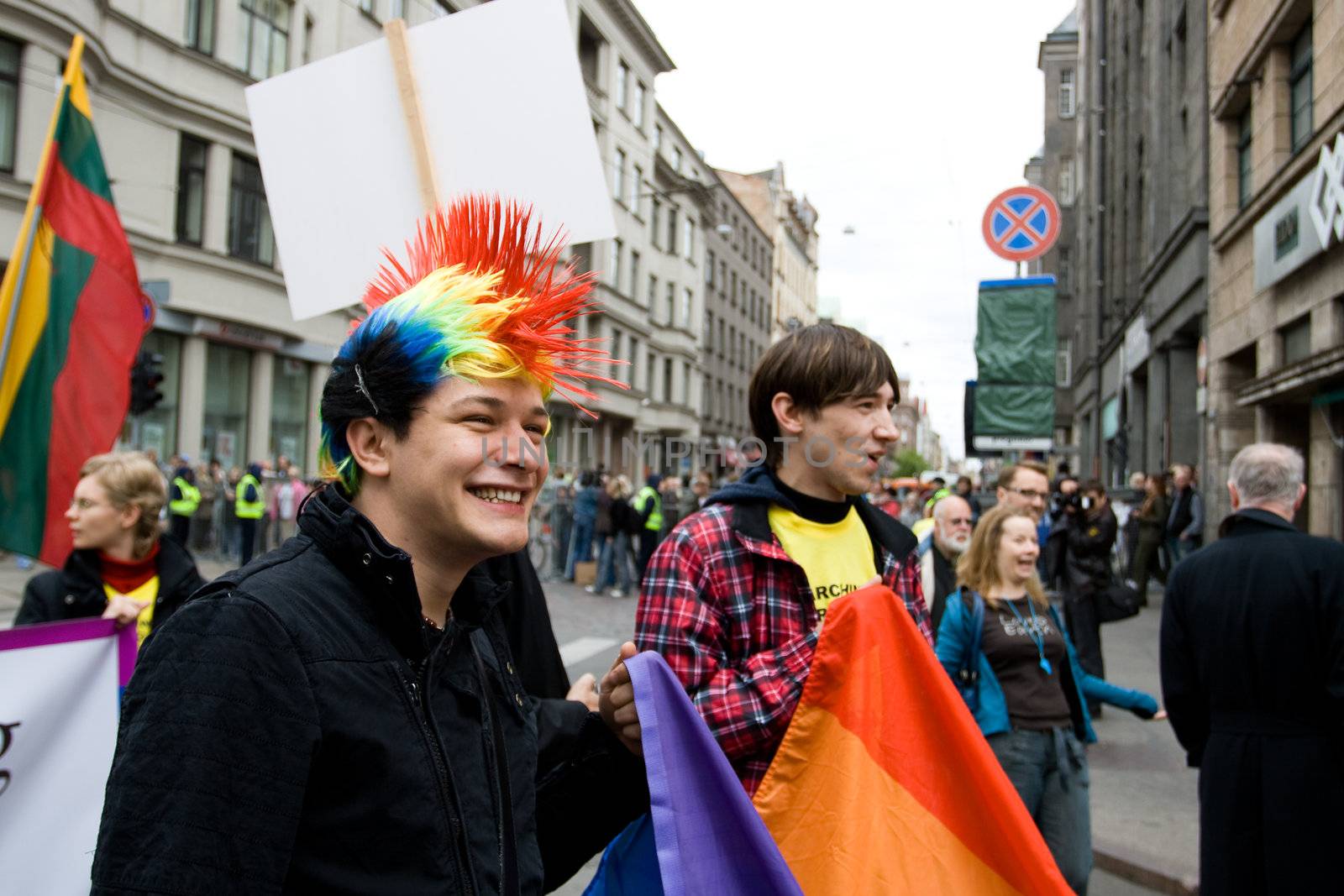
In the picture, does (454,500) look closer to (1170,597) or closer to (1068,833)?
(1068,833)

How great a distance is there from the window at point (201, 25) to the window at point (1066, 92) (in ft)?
126

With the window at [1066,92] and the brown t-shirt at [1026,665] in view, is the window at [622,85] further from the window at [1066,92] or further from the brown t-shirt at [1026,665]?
the brown t-shirt at [1026,665]

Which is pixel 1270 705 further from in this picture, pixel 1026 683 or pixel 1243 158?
pixel 1243 158

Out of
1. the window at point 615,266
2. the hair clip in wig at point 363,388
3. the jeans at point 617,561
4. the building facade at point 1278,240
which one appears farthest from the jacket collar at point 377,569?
the window at point 615,266

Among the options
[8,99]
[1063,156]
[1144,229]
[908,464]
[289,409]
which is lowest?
[289,409]

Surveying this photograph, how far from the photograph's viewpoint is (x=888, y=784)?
2.26m

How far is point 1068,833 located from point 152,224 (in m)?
20.6

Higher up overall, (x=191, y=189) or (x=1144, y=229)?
(x=1144, y=229)

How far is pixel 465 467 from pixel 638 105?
4103 cm

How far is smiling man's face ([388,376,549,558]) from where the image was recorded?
4.98ft

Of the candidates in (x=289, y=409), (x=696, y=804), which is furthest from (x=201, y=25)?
(x=696, y=804)

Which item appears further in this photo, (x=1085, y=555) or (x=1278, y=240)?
(x=1278, y=240)

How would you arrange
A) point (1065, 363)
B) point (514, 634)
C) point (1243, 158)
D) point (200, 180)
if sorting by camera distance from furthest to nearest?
point (1065, 363) < point (200, 180) < point (1243, 158) < point (514, 634)

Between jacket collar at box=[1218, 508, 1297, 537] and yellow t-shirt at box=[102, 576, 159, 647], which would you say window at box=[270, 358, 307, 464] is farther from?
jacket collar at box=[1218, 508, 1297, 537]
